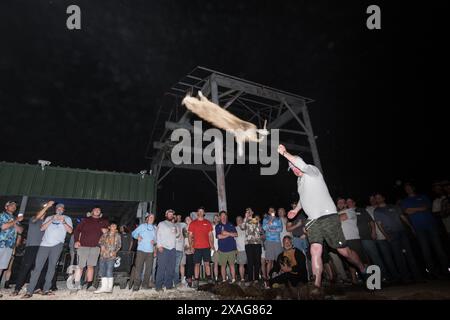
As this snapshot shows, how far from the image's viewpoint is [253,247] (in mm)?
8078

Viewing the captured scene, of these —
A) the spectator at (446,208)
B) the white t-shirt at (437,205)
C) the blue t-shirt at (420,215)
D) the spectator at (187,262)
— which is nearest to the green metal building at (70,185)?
the spectator at (187,262)

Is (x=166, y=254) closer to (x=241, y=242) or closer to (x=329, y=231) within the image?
(x=241, y=242)

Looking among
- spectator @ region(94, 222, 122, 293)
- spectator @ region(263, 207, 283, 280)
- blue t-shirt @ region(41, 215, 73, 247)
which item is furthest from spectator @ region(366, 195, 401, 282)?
blue t-shirt @ region(41, 215, 73, 247)

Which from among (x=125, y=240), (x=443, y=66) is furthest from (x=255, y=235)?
(x=443, y=66)

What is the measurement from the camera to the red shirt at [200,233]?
7.67m

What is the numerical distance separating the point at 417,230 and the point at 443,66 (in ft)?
21.9

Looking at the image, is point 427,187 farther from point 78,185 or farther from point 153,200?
point 78,185

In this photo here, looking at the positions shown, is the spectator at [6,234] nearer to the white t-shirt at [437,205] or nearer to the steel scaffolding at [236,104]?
the steel scaffolding at [236,104]

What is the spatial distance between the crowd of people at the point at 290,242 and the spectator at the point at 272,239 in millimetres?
31

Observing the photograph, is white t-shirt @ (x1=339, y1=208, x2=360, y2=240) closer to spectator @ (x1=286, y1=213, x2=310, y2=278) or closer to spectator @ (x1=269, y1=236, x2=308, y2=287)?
spectator @ (x1=269, y1=236, x2=308, y2=287)

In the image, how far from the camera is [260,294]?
14.8 feet

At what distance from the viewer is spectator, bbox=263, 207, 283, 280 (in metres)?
8.14

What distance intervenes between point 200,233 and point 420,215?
5668 millimetres

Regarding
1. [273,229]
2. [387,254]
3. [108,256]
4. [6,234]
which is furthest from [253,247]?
[6,234]
